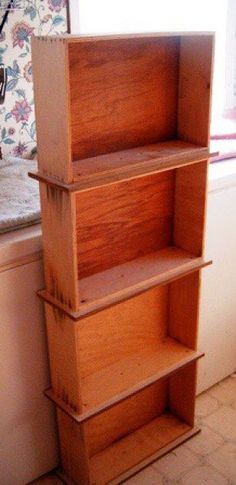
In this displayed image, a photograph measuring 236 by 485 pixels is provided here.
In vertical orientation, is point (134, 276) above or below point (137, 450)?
above

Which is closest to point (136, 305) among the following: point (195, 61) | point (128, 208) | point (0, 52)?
point (128, 208)

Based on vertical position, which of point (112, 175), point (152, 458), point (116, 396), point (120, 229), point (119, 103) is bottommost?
point (152, 458)

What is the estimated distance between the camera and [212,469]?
1771mm

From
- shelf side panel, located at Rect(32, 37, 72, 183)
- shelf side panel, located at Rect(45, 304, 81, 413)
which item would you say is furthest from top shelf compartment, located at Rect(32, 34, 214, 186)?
shelf side panel, located at Rect(45, 304, 81, 413)

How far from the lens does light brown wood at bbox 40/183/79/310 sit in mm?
→ 1299

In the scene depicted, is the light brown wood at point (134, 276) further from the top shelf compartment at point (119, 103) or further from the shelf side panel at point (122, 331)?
the top shelf compartment at point (119, 103)

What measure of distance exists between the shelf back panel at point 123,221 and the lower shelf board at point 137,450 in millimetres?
661

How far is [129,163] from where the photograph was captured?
134 centimetres

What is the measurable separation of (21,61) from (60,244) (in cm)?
87

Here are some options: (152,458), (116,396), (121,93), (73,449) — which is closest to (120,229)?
(121,93)

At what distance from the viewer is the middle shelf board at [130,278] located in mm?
1425

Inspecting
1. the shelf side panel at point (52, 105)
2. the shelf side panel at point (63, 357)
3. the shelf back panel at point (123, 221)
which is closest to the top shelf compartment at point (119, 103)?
the shelf side panel at point (52, 105)

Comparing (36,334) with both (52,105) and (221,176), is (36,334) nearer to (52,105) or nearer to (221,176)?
(52,105)

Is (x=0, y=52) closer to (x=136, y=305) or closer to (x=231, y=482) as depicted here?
(x=136, y=305)
